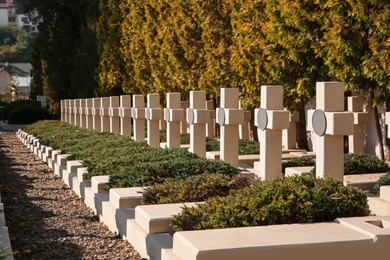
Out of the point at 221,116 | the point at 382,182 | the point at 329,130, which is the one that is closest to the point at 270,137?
the point at 329,130

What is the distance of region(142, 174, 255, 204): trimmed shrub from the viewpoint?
31.1 feet

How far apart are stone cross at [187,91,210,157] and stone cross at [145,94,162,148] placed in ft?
9.01

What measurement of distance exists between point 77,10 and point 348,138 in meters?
31.4

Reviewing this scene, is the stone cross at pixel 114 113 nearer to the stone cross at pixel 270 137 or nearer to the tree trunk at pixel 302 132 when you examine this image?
the tree trunk at pixel 302 132

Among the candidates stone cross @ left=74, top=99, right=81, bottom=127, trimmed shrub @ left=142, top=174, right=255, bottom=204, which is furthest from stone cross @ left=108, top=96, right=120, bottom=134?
trimmed shrub @ left=142, top=174, right=255, bottom=204

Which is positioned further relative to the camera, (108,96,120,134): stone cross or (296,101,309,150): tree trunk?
(108,96,120,134): stone cross

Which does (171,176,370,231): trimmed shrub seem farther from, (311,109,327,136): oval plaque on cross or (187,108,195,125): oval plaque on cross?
(187,108,195,125): oval plaque on cross

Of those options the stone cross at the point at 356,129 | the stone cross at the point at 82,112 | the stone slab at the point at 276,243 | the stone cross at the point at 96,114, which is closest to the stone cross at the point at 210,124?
the stone cross at the point at 96,114

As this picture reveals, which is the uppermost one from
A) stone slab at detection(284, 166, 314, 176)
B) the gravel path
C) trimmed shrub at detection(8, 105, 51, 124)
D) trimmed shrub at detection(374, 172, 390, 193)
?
trimmed shrub at detection(374, 172, 390, 193)

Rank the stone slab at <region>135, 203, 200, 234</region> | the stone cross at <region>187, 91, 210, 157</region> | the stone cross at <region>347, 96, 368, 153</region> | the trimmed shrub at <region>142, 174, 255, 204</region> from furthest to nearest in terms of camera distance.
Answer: the stone cross at <region>347, 96, 368, 153</region>
the stone cross at <region>187, 91, 210, 157</region>
the trimmed shrub at <region>142, 174, 255, 204</region>
the stone slab at <region>135, 203, 200, 234</region>

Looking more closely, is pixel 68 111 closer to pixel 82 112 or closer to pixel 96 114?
pixel 82 112

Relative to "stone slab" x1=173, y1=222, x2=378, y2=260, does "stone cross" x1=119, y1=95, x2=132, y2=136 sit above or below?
above

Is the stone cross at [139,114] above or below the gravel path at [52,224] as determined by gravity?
above

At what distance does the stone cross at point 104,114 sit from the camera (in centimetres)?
2523
